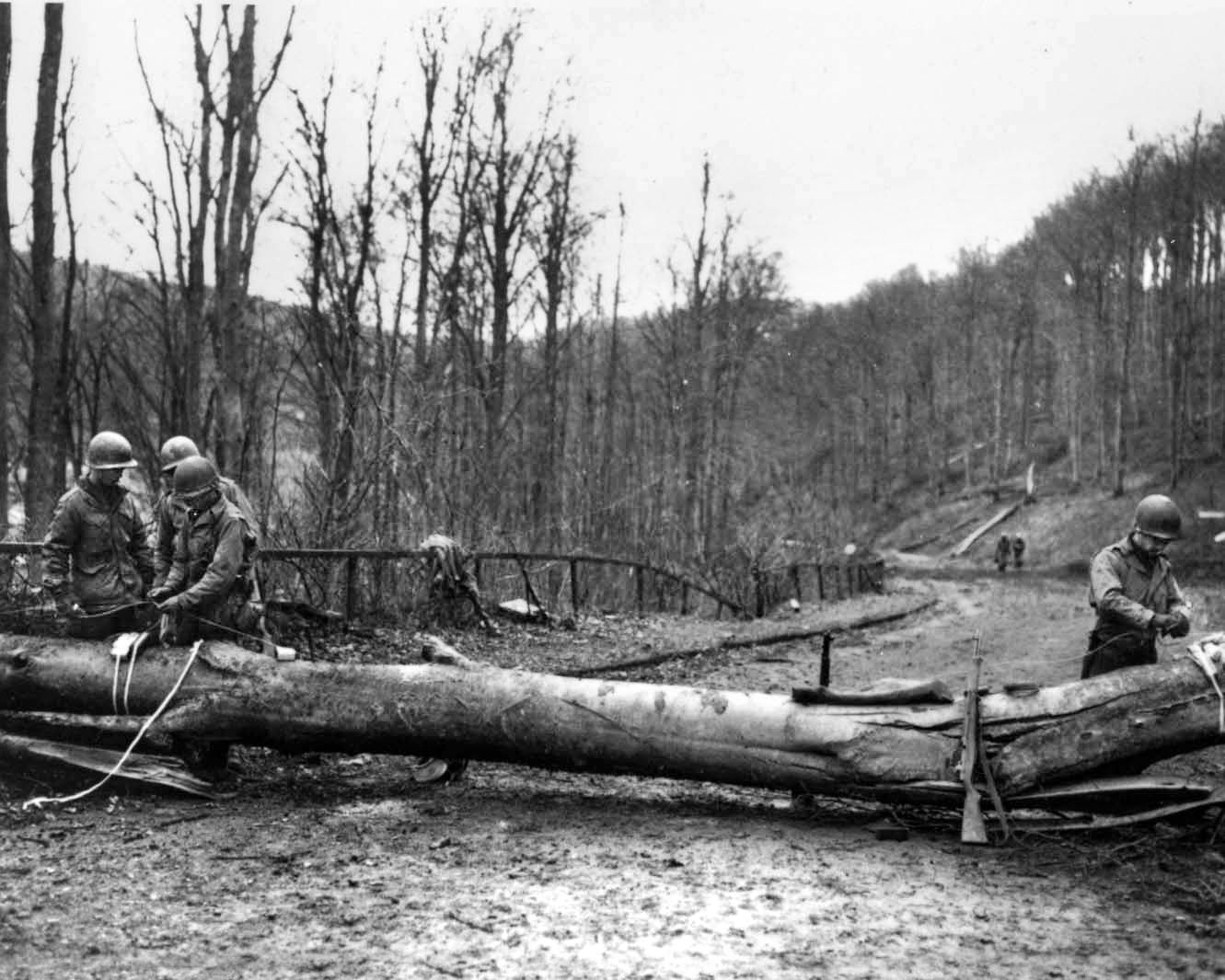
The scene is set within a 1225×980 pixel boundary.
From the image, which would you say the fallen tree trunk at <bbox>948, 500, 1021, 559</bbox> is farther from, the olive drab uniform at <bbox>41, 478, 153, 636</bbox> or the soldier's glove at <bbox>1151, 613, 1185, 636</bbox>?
the olive drab uniform at <bbox>41, 478, 153, 636</bbox>

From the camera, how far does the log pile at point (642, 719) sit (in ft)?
17.0

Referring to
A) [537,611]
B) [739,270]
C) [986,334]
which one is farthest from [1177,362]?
[537,611]

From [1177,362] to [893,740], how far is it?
35.0m

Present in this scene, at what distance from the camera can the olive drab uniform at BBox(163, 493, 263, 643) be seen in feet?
20.6

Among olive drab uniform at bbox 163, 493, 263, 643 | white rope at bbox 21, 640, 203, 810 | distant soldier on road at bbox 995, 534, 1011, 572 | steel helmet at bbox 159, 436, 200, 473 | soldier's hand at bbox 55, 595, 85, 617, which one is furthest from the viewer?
distant soldier on road at bbox 995, 534, 1011, 572

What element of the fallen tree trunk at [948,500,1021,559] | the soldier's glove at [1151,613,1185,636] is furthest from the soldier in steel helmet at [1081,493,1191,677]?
the fallen tree trunk at [948,500,1021,559]

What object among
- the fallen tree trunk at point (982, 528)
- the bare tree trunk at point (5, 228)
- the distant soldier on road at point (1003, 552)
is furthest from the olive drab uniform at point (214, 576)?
the fallen tree trunk at point (982, 528)

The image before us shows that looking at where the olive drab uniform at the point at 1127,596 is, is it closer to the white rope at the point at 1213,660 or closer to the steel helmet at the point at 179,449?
the white rope at the point at 1213,660

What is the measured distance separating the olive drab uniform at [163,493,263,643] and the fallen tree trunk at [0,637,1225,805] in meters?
0.35

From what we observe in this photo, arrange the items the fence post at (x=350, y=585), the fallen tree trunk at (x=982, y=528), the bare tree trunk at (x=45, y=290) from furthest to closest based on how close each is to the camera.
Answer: the fallen tree trunk at (x=982, y=528)
the bare tree trunk at (x=45, y=290)
the fence post at (x=350, y=585)

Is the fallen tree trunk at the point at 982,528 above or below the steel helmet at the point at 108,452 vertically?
above

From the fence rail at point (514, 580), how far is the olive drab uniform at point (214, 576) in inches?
54.6

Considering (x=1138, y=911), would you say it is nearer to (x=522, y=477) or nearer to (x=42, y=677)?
(x=42, y=677)

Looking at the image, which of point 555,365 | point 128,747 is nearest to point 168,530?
point 128,747
